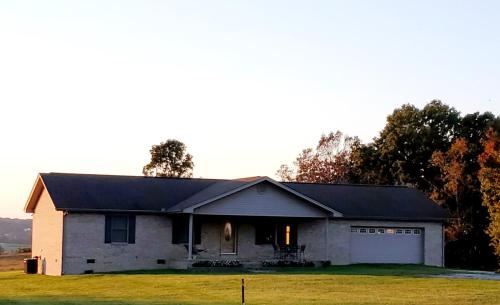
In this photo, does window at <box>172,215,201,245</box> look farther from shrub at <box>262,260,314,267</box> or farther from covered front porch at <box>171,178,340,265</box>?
shrub at <box>262,260,314,267</box>

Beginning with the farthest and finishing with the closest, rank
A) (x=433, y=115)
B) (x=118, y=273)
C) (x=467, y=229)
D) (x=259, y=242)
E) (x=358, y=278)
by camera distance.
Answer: (x=433, y=115), (x=467, y=229), (x=259, y=242), (x=118, y=273), (x=358, y=278)

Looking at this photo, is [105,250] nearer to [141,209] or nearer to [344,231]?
[141,209]

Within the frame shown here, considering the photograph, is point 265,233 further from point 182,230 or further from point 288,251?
point 182,230

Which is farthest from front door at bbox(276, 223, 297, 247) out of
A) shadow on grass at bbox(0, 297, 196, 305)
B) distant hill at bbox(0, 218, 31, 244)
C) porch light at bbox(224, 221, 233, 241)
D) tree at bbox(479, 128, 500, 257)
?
distant hill at bbox(0, 218, 31, 244)

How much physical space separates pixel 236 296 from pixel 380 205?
21.2 metres

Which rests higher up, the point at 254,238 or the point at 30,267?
the point at 254,238

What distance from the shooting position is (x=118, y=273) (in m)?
40.4

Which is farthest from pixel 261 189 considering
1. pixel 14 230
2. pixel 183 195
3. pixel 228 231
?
pixel 14 230

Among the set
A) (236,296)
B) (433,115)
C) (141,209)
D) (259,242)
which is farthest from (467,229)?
(236,296)

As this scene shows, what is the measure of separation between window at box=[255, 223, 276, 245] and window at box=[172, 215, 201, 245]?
3.09m

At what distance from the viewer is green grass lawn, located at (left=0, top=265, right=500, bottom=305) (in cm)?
2752

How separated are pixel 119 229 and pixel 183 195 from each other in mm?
4345

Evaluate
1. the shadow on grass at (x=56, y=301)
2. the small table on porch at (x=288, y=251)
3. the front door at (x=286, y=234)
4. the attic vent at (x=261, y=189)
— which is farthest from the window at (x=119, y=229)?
the shadow on grass at (x=56, y=301)

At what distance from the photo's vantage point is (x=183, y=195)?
45656 mm
